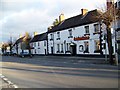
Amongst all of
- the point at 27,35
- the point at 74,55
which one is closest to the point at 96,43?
the point at 74,55

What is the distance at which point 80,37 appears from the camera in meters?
52.6

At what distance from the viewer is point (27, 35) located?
102 metres

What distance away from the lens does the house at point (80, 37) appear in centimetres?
4603

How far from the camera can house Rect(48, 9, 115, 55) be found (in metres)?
46.0

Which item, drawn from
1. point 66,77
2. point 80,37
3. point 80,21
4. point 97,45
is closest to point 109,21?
point 66,77

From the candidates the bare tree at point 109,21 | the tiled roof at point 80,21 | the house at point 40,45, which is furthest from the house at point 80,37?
the bare tree at point 109,21

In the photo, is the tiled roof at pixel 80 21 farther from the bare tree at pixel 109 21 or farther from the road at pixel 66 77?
the road at pixel 66 77

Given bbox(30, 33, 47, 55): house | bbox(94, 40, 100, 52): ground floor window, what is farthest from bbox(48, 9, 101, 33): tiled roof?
bbox(30, 33, 47, 55): house

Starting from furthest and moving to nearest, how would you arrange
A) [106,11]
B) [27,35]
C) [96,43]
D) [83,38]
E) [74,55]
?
1. [27,35]
2. [74,55]
3. [83,38]
4. [96,43]
5. [106,11]

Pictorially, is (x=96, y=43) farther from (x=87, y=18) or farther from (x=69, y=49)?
(x=69, y=49)

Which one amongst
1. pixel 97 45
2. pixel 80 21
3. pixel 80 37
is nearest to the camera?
pixel 97 45

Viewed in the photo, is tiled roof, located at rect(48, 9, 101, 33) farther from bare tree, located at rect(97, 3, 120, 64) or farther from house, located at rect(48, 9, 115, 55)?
bare tree, located at rect(97, 3, 120, 64)

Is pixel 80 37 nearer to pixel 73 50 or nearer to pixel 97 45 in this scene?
pixel 73 50

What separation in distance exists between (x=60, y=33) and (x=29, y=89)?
51118 mm
